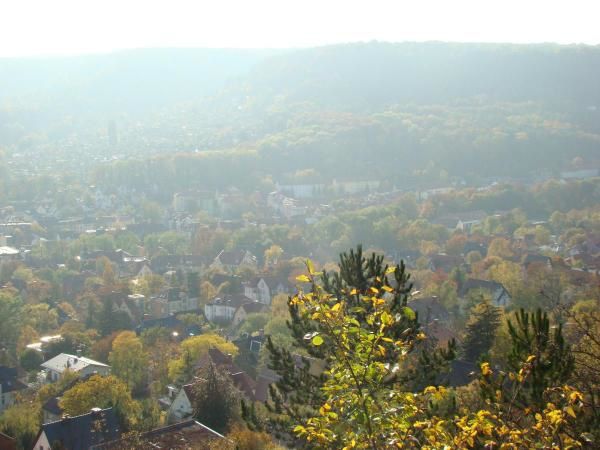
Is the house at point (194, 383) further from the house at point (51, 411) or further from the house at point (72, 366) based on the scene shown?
the house at point (72, 366)

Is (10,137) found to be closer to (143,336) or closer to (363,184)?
(363,184)

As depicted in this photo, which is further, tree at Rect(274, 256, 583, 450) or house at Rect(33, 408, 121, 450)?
house at Rect(33, 408, 121, 450)

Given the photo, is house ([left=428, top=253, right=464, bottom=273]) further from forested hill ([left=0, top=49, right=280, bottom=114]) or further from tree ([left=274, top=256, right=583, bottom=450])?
forested hill ([left=0, top=49, right=280, bottom=114])

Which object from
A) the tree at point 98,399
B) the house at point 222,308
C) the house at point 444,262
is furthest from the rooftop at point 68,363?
the house at point 444,262

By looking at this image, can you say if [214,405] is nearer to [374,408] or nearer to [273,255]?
[374,408]

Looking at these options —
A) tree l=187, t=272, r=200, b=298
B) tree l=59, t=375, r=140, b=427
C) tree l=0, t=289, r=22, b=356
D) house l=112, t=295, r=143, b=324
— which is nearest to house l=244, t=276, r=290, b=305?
tree l=187, t=272, r=200, b=298

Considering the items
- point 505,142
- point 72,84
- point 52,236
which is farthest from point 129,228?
point 72,84
